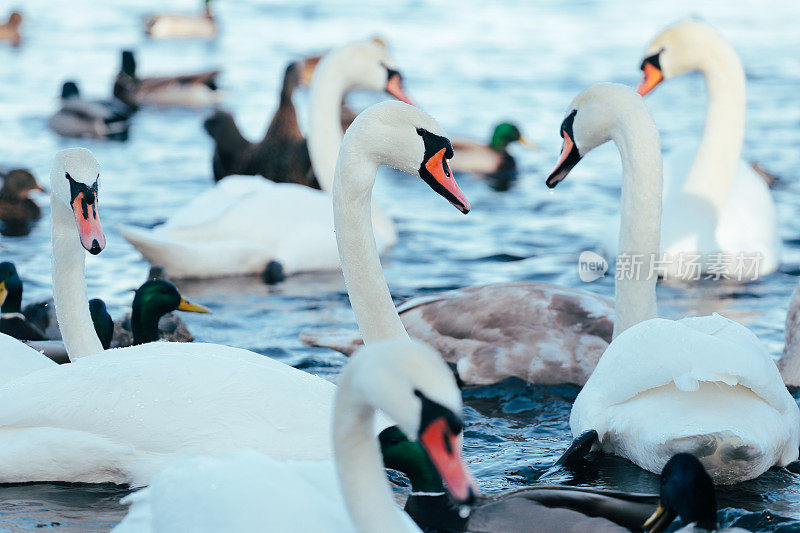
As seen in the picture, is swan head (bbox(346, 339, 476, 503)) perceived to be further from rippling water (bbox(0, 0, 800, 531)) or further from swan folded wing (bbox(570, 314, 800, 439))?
rippling water (bbox(0, 0, 800, 531))

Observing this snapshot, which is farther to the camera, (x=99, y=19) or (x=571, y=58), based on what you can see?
(x=99, y=19)

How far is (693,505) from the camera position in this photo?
13.8 ft

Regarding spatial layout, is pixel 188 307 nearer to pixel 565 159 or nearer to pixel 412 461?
pixel 565 159

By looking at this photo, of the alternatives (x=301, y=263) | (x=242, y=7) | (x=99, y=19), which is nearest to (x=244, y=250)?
(x=301, y=263)

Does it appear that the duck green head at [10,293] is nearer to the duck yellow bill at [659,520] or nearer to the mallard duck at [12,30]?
the duck yellow bill at [659,520]

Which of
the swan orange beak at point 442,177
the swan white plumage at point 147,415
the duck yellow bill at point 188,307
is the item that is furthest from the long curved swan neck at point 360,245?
the duck yellow bill at point 188,307

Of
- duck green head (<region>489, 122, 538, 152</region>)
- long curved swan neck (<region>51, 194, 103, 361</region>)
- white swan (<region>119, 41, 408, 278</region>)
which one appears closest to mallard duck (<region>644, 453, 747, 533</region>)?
long curved swan neck (<region>51, 194, 103, 361</region>)

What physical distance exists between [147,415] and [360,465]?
1.65 metres

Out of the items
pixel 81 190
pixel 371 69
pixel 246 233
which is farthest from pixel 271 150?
pixel 81 190

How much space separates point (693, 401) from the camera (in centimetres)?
508

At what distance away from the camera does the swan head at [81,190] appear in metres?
5.58

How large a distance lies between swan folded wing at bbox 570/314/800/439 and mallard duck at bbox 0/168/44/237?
253 inches

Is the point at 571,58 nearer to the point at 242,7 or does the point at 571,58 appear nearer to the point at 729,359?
the point at 242,7

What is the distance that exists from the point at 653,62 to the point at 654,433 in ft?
13.9
